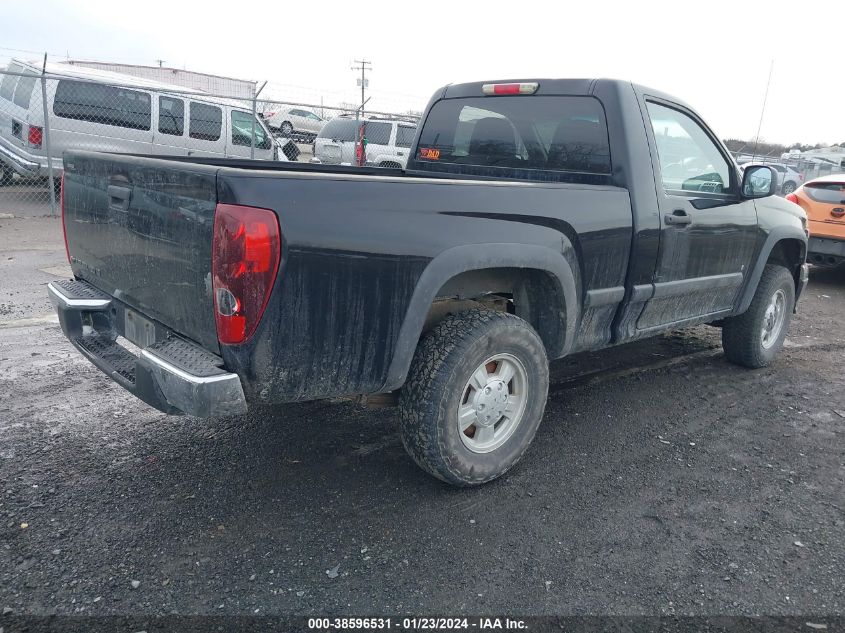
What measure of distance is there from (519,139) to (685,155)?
1.07 meters

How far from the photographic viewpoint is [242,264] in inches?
89.7

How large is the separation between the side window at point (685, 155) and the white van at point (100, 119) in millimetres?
9418

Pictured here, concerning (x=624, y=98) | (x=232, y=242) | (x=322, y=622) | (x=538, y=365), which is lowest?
(x=322, y=622)

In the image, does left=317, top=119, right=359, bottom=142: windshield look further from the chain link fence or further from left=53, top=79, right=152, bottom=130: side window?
left=53, top=79, right=152, bottom=130: side window

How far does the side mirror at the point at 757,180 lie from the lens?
4.40 meters

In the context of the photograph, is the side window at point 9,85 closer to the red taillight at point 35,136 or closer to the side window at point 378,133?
the red taillight at point 35,136

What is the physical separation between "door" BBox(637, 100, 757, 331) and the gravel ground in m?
0.71

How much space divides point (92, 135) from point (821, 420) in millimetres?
11537

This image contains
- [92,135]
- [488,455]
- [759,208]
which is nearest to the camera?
[488,455]

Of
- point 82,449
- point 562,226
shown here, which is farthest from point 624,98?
point 82,449

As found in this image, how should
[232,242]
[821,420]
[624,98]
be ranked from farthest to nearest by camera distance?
[821,420]
[624,98]
[232,242]

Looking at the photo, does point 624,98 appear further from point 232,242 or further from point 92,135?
point 92,135

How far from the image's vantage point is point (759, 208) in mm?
4676

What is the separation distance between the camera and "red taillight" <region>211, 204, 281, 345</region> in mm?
2264
